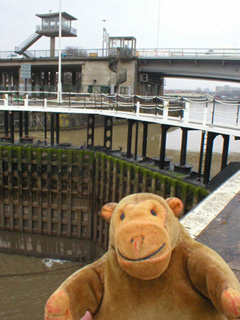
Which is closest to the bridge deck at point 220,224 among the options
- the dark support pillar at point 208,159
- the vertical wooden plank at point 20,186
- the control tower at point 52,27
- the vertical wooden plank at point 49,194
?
the dark support pillar at point 208,159

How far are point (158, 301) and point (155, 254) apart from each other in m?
0.53

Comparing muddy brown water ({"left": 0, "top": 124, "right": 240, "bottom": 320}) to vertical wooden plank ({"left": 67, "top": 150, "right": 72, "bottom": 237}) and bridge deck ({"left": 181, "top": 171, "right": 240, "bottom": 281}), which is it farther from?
bridge deck ({"left": 181, "top": 171, "right": 240, "bottom": 281})

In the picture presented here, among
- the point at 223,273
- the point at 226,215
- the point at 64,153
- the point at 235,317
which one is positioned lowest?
the point at 64,153

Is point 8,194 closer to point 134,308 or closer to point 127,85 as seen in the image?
point 134,308

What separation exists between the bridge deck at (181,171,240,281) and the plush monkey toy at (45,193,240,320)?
107 centimetres

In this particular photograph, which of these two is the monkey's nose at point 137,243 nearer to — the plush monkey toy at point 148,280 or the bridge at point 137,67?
the plush monkey toy at point 148,280

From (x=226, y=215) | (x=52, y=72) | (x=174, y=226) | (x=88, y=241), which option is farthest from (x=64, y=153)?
(x=52, y=72)

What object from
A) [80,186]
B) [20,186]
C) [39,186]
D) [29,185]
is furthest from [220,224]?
[20,186]

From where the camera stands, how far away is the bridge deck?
402 centimetres

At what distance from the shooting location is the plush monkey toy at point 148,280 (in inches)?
95.7

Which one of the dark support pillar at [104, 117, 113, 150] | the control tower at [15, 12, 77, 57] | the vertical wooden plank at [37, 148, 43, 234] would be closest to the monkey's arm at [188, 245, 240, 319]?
the vertical wooden plank at [37, 148, 43, 234]

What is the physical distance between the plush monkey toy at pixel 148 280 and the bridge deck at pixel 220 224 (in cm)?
107

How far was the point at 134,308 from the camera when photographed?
8.71ft

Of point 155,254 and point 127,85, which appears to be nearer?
point 155,254
